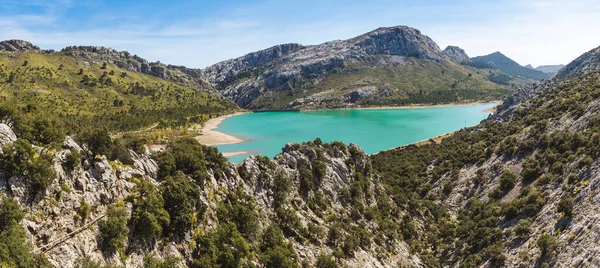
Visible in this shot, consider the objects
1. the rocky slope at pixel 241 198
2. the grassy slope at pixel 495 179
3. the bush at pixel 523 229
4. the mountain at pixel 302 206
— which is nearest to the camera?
the rocky slope at pixel 241 198

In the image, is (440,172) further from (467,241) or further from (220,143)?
(220,143)

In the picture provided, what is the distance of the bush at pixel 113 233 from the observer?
2739 centimetres

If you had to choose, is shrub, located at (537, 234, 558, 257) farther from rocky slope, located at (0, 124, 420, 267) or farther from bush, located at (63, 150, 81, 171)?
bush, located at (63, 150, 81, 171)

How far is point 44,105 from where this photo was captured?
536 feet

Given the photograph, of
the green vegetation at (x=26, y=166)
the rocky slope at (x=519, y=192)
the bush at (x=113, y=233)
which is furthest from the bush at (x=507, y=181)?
the green vegetation at (x=26, y=166)

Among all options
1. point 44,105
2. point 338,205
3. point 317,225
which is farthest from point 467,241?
point 44,105

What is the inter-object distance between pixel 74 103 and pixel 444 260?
671ft

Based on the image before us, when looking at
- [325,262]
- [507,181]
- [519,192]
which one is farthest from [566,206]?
[325,262]

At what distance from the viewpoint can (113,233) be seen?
27.5 meters

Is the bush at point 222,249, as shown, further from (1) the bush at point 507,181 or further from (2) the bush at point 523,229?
(1) the bush at point 507,181

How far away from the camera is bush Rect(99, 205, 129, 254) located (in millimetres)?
27391

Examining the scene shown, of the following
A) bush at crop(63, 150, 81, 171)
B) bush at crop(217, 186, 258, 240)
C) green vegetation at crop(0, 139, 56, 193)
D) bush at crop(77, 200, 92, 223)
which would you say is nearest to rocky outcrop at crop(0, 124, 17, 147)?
green vegetation at crop(0, 139, 56, 193)

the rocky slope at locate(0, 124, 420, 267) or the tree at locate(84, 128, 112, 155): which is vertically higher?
the tree at locate(84, 128, 112, 155)

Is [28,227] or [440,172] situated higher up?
[28,227]
